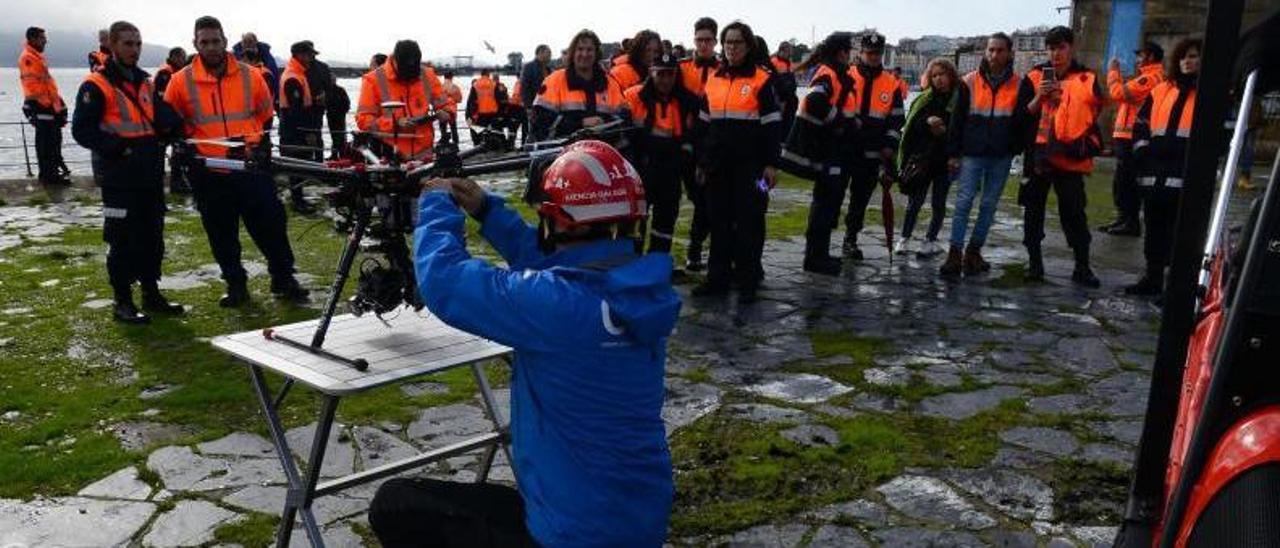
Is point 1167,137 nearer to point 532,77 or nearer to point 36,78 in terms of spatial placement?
point 532,77

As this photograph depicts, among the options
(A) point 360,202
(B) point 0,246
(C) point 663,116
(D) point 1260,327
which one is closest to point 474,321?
(A) point 360,202

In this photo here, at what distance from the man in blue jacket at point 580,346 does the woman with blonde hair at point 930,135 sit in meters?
7.01

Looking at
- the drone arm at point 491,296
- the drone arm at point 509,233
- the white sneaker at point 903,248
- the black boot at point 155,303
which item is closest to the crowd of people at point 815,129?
the white sneaker at point 903,248

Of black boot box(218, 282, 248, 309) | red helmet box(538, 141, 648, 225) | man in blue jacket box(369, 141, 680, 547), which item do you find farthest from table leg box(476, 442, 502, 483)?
black boot box(218, 282, 248, 309)

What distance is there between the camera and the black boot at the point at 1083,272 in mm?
8758

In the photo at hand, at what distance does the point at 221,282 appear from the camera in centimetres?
850

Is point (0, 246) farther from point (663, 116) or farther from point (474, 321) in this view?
point (474, 321)

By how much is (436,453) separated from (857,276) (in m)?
5.87

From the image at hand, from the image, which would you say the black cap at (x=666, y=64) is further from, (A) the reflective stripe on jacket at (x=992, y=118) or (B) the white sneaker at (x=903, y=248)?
(B) the white sneaker at (x=903, y=248)

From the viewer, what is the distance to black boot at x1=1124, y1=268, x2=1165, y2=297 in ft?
27.4

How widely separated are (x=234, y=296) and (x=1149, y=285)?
7647 millimetres

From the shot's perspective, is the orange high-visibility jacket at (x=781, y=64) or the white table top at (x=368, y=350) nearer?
the white table top at (x=368, y=350)

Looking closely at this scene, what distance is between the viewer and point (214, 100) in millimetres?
7492

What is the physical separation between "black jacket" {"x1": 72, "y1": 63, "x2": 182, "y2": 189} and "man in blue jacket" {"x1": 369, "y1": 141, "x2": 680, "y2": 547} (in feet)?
16.6
